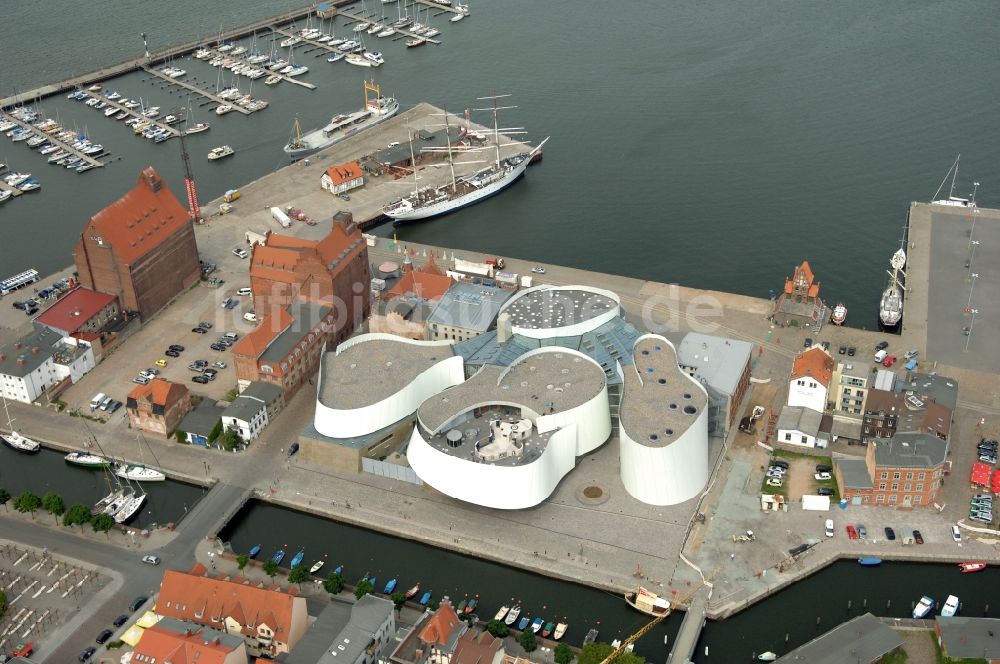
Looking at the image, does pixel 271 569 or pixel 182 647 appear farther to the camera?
pixel 271 569

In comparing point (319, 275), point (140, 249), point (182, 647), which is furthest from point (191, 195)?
point (182, 647)

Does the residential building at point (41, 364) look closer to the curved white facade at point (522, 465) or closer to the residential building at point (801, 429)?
the curved white facade at point (522, 465)

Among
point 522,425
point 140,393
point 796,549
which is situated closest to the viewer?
point 796,549

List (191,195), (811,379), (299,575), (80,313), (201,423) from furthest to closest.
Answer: (191,195), (80,313), (201,423), (811,379), (299,575)

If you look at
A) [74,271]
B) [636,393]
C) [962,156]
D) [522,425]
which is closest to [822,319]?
[636,393]

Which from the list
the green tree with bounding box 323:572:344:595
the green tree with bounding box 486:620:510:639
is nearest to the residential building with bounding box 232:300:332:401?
the green tree with bounding box 323:572:344:595

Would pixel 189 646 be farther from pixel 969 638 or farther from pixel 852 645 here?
pixel 969 638

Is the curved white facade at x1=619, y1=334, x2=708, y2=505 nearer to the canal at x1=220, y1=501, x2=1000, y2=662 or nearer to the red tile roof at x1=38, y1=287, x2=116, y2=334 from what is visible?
the canal at x1=220, y1=501, x2=1000, y2=662

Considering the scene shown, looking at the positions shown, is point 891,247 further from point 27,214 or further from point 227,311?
point 27,214
